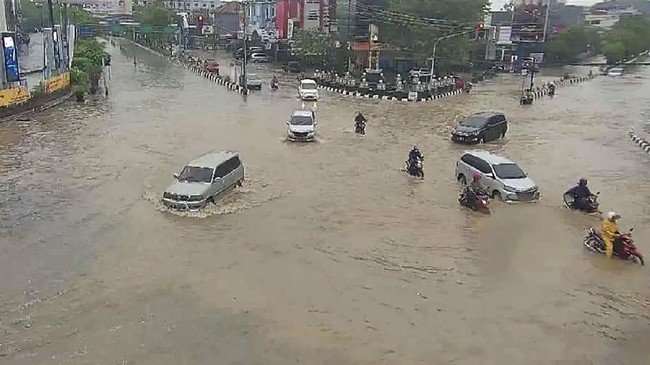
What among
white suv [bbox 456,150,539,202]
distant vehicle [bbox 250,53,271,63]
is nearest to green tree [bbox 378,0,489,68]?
distant vehicle [bbox 250,53,271,63]

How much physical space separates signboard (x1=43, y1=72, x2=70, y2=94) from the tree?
2723 cm

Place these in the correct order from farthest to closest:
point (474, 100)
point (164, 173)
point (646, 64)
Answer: point (646, 64), point (474, 100), point (164, 173)

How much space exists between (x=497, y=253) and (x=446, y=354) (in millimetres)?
5009

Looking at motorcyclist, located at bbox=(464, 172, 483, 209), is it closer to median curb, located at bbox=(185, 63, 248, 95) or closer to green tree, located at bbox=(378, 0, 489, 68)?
median curb, located at bbox=(185, 63, 248, 95)

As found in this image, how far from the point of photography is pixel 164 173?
69.6ft

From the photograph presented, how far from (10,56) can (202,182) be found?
22783 mm

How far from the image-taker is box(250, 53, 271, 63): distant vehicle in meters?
81.4

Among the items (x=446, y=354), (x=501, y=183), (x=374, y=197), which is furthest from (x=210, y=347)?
(x=501, y=183)

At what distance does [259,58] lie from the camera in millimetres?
81500

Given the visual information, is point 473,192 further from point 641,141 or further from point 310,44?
point 310,44

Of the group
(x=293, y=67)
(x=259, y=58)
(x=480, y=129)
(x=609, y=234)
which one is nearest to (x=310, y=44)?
(x=293, y=67)

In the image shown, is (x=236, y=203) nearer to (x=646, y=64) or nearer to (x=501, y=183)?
(x=501, y=183)

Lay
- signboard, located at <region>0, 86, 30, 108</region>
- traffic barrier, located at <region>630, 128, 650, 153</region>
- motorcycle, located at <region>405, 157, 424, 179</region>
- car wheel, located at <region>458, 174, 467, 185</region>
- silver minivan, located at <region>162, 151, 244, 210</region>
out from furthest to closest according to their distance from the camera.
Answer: signboard, located at <region>0, 86, 30, 108</region>
traffic barrier, located at <region>630, 128, 650, 153</region>
motorcycle, located at <region>405, 157, 424, 179</region>
car wheel, located at <region>458, 174, 467, 185</region>
silver minivan, located at <region>162, 151, 244, 210</region>

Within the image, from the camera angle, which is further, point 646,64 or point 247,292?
point 646,64
